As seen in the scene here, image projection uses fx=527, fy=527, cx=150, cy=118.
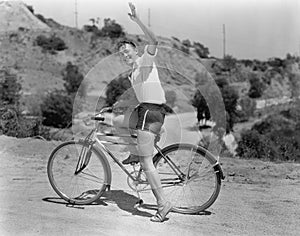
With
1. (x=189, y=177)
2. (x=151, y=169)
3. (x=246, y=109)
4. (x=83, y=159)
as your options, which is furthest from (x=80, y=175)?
(x=246, y=109)

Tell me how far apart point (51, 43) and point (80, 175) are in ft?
114

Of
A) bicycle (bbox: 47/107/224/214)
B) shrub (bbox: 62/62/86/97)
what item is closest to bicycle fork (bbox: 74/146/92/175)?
bicycle (bbox: 47/107/224/214)

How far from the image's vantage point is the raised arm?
434 cm

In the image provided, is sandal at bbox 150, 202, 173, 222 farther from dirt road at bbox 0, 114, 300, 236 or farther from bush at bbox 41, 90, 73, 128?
bush at bbox 41, 90, 73, 128

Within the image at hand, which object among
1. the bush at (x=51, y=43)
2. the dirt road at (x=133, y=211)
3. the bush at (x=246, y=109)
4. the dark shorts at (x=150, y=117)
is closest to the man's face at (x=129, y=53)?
the dark shorts at (x=150, y=117)

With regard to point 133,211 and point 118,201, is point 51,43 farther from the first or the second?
point 133,211

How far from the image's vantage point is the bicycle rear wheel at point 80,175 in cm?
509

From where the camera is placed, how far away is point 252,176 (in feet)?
23.2

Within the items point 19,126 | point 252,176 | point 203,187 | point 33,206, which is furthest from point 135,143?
point 19,126

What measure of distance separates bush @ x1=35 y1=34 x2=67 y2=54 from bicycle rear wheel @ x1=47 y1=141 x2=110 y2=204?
34.0 metres

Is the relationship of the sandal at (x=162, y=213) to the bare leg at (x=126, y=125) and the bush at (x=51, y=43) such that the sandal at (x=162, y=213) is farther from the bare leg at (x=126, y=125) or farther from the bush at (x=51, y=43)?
the bush at (x=51, y=43)

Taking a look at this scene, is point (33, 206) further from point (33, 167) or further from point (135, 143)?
point (33, 167)

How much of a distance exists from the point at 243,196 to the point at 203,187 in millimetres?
882

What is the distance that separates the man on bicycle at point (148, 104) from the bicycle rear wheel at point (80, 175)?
0.50 m
